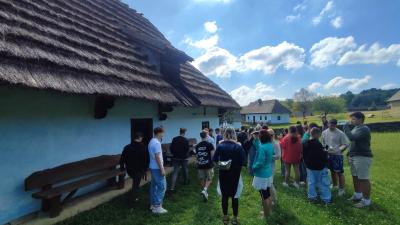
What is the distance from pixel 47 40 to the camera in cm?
574

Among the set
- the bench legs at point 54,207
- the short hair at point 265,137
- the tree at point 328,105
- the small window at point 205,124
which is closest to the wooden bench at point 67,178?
the bench legs at point 54,207

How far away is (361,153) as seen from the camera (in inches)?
265

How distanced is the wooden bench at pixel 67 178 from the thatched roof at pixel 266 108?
66846 millimetres

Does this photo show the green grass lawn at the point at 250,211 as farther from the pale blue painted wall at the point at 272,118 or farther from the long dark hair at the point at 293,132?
the pale blue painted wall at the point at 272,118

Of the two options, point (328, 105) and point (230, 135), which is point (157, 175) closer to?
point (230, 135)

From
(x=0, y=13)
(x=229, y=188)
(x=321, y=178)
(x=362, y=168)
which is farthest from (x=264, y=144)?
(x=0, y=13)

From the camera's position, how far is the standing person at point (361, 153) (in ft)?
21.9

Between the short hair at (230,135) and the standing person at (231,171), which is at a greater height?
the short hair at (230,135)

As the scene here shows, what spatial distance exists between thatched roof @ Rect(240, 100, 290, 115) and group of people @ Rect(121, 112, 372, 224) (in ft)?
213

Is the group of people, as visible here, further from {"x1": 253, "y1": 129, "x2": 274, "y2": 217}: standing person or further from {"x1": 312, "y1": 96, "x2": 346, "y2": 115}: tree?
{"x1": 312, "y1": 96, "x2": 346, "y2": 115}: tree

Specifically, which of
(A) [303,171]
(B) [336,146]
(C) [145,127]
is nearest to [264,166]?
(B) [336,146]

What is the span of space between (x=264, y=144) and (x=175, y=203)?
8.32 feet

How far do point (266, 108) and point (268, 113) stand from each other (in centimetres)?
213

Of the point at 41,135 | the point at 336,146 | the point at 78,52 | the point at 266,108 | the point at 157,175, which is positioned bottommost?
the point at 157,175
